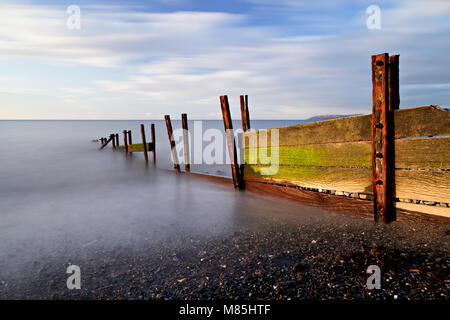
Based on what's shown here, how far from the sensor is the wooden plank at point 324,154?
546cm

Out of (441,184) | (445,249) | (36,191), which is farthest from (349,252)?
(36,191)

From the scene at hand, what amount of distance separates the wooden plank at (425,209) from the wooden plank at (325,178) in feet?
1.95

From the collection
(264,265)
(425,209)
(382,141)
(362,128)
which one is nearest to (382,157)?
(382,141)

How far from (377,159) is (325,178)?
1352 millimetres

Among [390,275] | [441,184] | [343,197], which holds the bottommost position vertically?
[390,275]

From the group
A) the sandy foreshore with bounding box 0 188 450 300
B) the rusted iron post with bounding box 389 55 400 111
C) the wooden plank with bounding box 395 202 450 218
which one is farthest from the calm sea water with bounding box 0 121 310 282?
the rusted iron post with bounding box 389 55 400 111

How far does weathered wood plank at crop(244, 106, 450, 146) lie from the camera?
4508 millimetres

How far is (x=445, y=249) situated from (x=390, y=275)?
1.29 m

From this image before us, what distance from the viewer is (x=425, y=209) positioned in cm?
477

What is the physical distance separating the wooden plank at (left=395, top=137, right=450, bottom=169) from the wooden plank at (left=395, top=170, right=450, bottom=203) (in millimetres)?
122

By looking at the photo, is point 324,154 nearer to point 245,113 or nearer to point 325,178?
point 325,178
